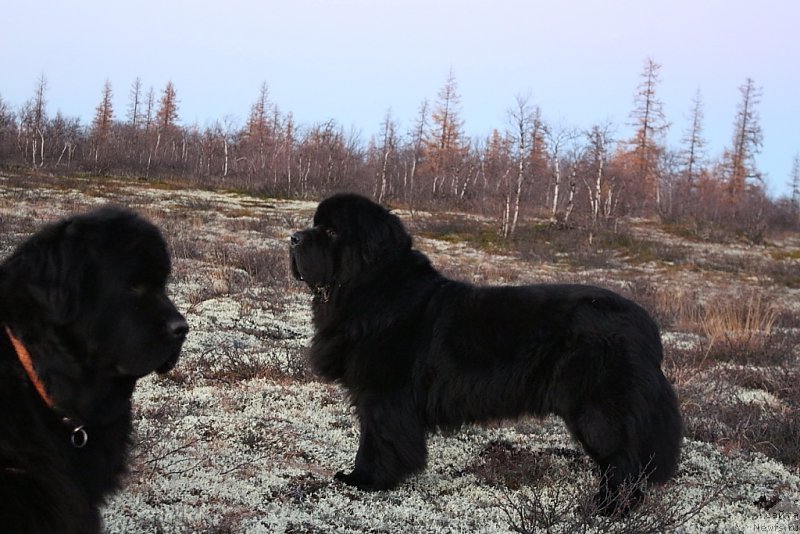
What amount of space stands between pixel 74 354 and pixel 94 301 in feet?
0.60

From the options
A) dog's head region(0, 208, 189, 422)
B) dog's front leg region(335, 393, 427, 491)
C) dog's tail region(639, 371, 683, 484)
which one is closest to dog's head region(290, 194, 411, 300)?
dog's front leg region(335, 393, 427, 491)

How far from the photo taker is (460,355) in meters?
4.17

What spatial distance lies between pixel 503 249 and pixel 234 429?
2091 centimetres

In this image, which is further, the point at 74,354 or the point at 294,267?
the point at 294,267

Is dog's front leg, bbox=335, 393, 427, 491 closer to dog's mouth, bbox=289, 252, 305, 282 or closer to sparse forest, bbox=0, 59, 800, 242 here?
dog's mouth, bbox=289, 252, 305, 282

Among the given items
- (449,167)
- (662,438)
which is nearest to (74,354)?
(662,438)

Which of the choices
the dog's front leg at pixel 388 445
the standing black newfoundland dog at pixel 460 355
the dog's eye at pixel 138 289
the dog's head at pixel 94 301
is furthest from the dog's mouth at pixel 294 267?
the dog's eye at pixel 138 289

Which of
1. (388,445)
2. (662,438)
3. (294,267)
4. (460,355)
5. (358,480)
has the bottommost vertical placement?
(358,480)

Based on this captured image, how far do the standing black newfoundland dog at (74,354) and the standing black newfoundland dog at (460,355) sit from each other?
2.05 m

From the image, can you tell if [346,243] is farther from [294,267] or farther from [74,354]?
[74,354]

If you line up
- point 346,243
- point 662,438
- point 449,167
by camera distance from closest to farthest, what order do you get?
point 662,438 → point 346,243 → point 449,167

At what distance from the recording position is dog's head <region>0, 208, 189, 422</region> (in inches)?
81.6

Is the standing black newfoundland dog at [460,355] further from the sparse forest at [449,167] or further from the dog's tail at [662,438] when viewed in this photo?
the sparse forest at [449,167]

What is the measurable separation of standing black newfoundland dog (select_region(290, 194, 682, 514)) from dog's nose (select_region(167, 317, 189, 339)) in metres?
2.04
